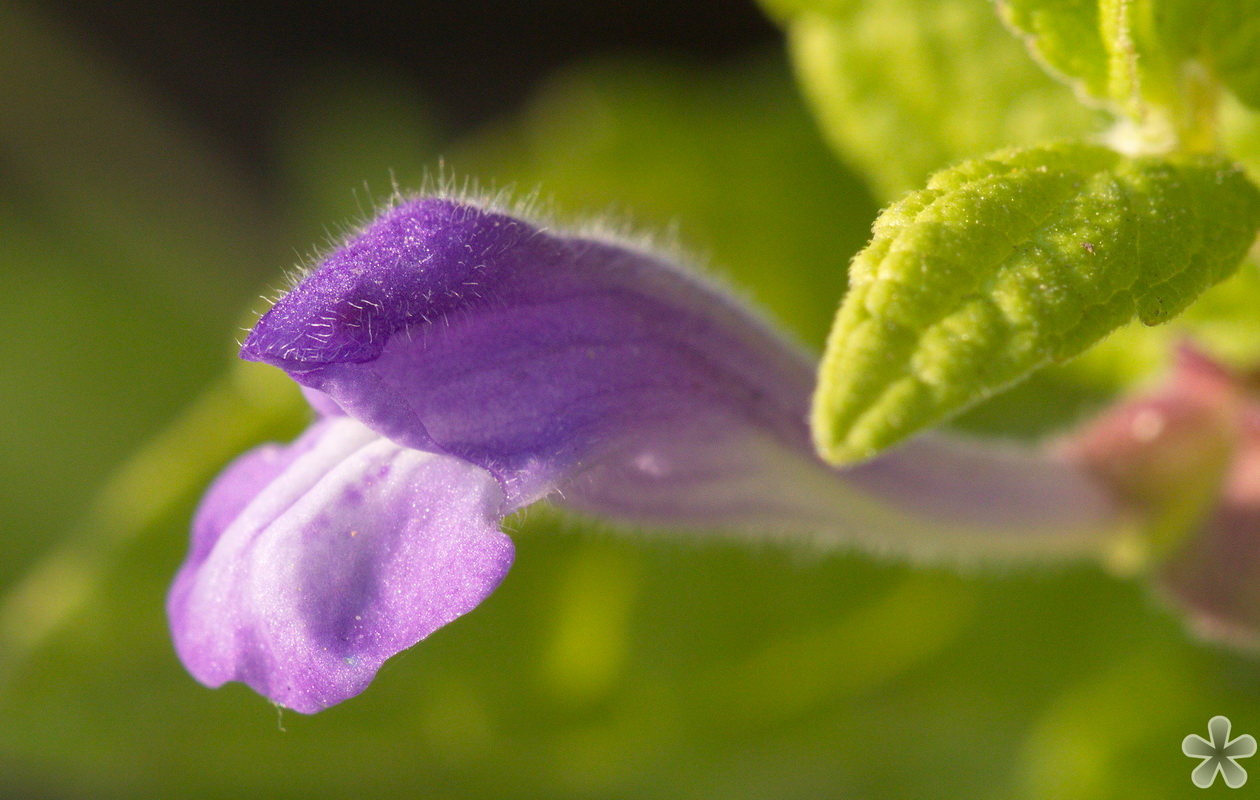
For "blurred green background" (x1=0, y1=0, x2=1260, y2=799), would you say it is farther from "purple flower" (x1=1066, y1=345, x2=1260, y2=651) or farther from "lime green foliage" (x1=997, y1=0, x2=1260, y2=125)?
"lime green foliage" (x1=997, y1=0, x2=1260, y2=125)

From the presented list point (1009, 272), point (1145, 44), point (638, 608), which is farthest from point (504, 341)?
point (638, 608)

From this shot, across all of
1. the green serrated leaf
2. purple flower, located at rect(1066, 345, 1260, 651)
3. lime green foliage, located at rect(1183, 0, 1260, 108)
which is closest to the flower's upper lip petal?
the green serrated leaf

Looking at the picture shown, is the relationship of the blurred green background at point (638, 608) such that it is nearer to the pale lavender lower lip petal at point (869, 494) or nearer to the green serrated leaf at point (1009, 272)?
the pale lavender lower lip petal at point (869, 494)

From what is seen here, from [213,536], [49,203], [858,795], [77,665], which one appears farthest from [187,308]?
[213,536]

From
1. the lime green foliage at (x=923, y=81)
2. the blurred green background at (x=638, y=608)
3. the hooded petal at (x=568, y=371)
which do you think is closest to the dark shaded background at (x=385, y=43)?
the blurred green background at (x=638, y=608)

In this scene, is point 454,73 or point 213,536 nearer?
point 213,536

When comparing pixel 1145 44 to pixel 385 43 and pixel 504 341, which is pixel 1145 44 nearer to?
pixel 504 341

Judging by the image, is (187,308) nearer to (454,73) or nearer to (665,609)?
(454,73)

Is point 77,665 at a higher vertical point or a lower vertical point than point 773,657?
higher
